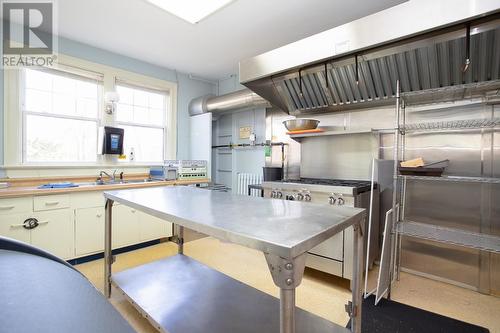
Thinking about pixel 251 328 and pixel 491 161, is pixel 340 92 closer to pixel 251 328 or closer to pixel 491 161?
pixel 491 161

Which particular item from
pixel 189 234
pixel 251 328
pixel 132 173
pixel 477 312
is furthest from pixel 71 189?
pixel 477 312

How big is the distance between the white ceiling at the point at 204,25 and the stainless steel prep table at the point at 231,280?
2012 mm

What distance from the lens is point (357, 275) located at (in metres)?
1.25

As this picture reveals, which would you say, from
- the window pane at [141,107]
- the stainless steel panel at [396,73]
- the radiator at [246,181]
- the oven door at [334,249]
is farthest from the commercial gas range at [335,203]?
the window pane at [141,107]

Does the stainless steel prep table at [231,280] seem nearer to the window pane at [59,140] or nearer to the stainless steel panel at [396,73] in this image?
the stainless steel panel at [396,73]

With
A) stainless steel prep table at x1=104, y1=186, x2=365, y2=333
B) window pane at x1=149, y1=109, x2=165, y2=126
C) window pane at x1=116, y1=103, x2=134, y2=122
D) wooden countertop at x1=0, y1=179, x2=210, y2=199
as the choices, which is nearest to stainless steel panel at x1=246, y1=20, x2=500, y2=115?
stainless steel prep table at x1=104, y1=186, x2=365, y2=333

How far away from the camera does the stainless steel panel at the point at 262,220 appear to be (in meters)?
0.84

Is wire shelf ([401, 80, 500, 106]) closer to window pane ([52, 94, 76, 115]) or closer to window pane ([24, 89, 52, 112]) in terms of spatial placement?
window pane ([52, 94, 76, 115])

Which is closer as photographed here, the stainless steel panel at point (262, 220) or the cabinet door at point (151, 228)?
the stainless steel panel at point (262, 220)

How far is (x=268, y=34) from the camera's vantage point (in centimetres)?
296

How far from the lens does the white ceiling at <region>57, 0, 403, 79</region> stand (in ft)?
7.99

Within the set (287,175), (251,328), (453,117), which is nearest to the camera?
(251,328)

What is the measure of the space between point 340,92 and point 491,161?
5.01 feet

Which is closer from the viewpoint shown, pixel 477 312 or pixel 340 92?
pixel 477 312
